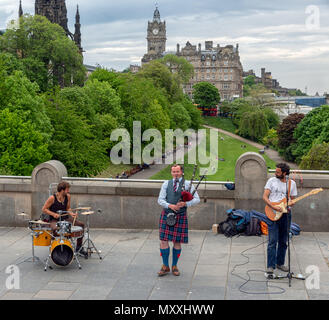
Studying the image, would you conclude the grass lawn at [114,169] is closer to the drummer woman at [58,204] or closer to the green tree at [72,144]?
the green tree at [72,144]

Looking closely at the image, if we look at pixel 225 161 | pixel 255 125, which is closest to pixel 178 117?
pixel 225 161

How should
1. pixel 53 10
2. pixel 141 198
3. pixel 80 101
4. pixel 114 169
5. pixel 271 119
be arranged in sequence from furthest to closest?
pixel 271 119 < pixel 53 10 < pixel 114 169 < pixel 80 101 < pixel 141 198

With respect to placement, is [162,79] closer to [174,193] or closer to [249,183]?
[249,183]

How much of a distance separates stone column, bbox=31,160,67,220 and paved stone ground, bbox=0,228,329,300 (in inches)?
44.8

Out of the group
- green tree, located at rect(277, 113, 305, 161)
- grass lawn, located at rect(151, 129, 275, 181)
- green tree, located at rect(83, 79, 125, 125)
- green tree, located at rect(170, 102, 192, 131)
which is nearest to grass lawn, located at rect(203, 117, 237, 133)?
grass lawn, located at rect(151, 129, 275, 181)

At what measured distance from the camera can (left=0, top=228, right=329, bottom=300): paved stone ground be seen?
9734 mm

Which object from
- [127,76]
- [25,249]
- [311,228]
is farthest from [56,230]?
[127,76]

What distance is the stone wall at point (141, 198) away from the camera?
46.2 ft

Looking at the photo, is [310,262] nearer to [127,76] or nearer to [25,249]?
[25,249]

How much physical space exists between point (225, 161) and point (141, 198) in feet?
259

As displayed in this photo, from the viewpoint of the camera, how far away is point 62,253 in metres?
10.9

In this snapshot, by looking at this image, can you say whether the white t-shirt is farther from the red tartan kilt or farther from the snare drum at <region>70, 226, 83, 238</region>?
the snare drum at <region>70, 226, 83, 238</region>

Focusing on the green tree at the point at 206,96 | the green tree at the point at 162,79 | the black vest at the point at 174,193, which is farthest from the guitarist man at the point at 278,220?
the green tree at the point at 206,96
